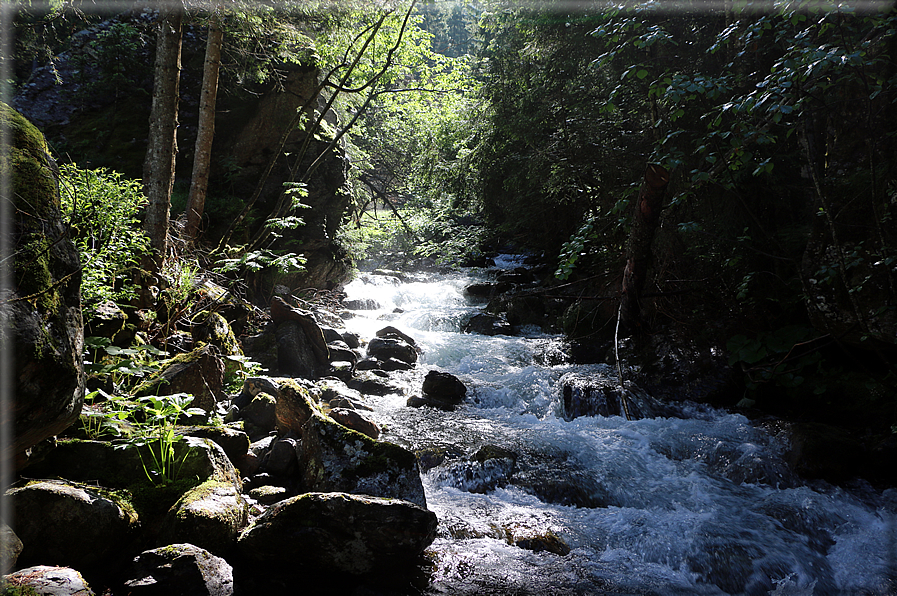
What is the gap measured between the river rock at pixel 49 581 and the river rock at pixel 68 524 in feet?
0.83

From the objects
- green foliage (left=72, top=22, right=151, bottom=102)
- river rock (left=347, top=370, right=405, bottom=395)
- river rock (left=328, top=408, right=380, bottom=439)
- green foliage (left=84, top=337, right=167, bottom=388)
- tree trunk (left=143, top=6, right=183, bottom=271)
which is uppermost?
green foliage (left=72, top=22, right=151, bottom=102)

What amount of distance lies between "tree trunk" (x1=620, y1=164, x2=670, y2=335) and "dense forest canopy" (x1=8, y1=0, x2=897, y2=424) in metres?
0.26

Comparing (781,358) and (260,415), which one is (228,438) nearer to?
(260,415)

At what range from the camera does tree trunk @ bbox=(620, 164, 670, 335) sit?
5.70 meters

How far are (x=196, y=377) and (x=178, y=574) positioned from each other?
2540 mm

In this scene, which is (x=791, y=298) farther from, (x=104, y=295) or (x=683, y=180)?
(x=104, y=295)

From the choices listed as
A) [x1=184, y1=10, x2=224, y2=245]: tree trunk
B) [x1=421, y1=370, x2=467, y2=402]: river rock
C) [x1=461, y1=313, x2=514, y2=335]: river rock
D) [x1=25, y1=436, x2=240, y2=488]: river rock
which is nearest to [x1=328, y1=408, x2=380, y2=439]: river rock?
[x1=421, y1=370, x2=467, y2=402]: river rock

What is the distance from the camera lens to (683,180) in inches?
258

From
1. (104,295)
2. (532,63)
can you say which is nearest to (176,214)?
(104,295)

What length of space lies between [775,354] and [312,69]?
36.1 feet

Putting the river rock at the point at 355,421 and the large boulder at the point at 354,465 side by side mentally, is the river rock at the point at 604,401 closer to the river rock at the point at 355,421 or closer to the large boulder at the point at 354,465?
the river rock at the point at 355,421

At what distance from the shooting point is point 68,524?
2549 millimetres

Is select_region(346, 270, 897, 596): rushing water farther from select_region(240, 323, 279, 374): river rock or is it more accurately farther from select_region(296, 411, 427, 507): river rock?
select_region(240, 323, 279, 374): river rock

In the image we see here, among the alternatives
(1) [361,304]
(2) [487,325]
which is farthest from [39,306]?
(1) [361,304]
